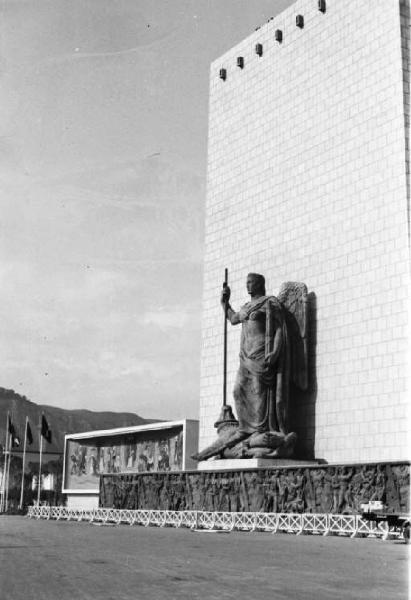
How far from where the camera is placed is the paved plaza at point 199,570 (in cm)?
845

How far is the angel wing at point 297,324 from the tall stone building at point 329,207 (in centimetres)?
44

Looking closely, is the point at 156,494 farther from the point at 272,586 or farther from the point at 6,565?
the point at 272,586

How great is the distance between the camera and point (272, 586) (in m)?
9.03

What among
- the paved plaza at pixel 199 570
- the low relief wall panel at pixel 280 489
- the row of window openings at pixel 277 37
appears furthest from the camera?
the row of window openings at pixel 277 37

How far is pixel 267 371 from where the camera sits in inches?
1019

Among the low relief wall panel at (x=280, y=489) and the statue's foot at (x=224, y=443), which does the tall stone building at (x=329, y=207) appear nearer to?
the statue's foot at (x=224, y=443)

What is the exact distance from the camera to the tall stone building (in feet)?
79.8

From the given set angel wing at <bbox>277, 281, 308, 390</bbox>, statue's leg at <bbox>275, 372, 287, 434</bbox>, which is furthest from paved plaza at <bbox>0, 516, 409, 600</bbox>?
angel wing at <bbox>277, 281, 308, 390</bbox>

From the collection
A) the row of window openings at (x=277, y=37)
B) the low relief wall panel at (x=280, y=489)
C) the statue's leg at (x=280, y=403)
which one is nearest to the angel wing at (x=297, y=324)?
the statue's leg at (x=280, y=403)

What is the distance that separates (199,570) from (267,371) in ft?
50.8

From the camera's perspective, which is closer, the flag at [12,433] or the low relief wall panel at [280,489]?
the low relief wall panel at [280,489]

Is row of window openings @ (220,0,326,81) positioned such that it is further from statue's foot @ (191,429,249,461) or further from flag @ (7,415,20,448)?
flag @ (7,415,20,448)

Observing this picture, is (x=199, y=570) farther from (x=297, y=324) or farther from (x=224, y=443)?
(x=297, y=324)

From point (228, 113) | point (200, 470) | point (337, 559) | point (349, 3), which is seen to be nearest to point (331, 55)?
point (349, 3)
